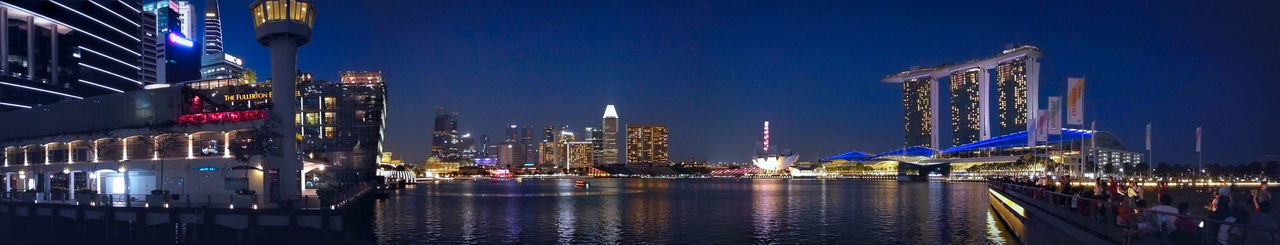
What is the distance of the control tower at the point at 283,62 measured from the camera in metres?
51.2

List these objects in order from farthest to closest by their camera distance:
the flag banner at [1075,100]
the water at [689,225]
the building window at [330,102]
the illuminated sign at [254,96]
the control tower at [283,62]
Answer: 1. the building window at [330,102]
2. the illuminated sign at [254,96]
3. the control tower at [283,62]
4. the flag banner at [1075,100]
5. the water at [689,225]

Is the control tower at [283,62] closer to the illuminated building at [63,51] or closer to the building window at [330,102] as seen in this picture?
the illuminated building at [63,51]

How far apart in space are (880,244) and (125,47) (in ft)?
439

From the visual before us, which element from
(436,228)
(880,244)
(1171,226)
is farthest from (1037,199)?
(436,228)

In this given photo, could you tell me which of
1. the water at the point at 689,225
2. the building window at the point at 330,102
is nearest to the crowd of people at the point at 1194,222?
the water at the point at 689,225

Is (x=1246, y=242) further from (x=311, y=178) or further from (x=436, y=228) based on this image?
(x=311, y=178)

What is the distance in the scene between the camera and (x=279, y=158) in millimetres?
51625

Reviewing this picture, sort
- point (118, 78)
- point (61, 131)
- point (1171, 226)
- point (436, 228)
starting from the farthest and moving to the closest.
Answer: point (118, 78) → point (61, 131) → point (436, 228) → point (1171, 226)

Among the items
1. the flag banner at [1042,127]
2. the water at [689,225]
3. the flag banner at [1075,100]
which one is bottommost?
the water at [689,225]

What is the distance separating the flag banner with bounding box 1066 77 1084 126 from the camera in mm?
46125

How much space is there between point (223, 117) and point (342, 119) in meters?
90.6

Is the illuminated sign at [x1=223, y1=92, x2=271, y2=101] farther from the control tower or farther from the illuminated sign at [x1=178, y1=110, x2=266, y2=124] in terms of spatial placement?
the illuminated sign at [x1=178, y1=110, x2=266, y2=124]

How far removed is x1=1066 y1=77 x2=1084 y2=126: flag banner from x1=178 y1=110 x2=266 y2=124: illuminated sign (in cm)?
4229

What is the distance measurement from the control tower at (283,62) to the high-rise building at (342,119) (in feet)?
270
